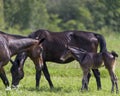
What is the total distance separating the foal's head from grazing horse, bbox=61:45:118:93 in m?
0.68

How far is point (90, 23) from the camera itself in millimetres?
69750

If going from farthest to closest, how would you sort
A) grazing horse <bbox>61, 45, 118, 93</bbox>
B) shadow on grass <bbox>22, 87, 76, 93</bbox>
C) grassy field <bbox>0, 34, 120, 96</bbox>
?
shadow on grass <bbox>22, 87, 76, 93</bbox> < grazing horse <bbox>61, 45, 118, 93</bbox> < grassy field <bbox>0, 34, 120, 96</bbox>

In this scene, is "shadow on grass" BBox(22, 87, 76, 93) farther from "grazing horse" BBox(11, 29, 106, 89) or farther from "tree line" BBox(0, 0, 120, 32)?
"tree line" BBox(0, 0, 120, 32)

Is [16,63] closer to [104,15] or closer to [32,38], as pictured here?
[32,38]

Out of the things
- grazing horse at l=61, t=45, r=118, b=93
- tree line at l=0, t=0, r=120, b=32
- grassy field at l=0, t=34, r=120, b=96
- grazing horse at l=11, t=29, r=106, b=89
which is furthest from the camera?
tree line at l=0, t=0, r=120, b=32

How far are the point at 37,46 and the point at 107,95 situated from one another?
2.30 m

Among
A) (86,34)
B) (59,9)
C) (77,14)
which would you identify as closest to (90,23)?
(77,14)

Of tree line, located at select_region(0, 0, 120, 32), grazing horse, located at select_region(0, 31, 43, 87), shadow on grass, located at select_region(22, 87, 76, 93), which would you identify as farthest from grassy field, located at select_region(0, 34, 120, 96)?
tree line, located at select_region(0, 0, 120, 32)

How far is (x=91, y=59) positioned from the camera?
11344mm

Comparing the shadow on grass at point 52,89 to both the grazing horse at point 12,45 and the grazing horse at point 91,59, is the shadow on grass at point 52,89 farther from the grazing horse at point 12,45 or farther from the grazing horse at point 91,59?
the grazing horse at point 12,45

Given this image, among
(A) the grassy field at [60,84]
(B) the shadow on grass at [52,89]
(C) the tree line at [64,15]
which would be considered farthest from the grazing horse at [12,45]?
(C) the tree line at [64,15]

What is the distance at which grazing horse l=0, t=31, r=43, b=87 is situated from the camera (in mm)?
10711

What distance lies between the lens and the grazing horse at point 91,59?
1126 cm

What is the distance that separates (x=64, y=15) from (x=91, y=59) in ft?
205
